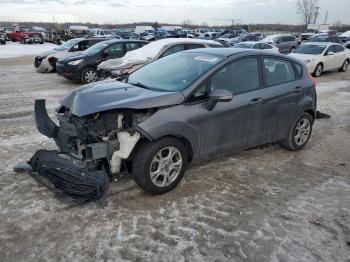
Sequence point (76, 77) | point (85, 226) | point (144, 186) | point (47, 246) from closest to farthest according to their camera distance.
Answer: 1. point (47, 246)
2. point (85, 226)
3. point (144, 186)
4. point (76, 77)

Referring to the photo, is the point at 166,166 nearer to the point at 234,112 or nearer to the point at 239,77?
the point at 234,112

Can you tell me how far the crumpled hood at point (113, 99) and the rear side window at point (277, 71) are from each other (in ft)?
5.46

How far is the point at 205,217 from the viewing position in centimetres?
397

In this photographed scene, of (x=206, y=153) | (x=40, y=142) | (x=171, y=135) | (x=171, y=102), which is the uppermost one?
(x=171, y=102)

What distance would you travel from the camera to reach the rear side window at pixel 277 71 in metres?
5.38

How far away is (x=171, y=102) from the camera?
4.32m

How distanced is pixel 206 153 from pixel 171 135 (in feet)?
2.16

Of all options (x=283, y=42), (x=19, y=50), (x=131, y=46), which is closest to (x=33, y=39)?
(x=19, y=50)

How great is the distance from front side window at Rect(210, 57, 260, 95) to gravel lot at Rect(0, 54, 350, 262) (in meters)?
1.18

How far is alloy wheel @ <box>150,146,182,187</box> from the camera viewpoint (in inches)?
168

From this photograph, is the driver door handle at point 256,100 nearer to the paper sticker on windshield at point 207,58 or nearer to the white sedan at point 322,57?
the paper sticker on windshield at point 207,58

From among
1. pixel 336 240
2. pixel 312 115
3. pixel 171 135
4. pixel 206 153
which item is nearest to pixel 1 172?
pixel 171 135

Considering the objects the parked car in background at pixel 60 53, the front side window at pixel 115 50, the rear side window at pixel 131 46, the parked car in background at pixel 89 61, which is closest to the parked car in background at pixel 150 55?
the parked car in background at pixel 89 61

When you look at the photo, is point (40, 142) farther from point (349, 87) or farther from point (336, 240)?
point (349, 87)
